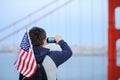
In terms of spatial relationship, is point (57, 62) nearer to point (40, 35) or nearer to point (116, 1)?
point (40, 35)

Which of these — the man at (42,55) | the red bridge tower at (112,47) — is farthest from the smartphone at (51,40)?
the red bridge tower at (112,47)

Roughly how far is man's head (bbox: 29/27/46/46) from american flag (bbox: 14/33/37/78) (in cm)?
3

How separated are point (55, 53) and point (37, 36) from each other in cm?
11

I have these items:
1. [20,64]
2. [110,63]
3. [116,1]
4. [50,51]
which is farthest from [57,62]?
[116,1]

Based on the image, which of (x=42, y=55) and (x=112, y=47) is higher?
(x=42, y=55)

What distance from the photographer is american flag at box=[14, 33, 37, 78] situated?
58.3 inches

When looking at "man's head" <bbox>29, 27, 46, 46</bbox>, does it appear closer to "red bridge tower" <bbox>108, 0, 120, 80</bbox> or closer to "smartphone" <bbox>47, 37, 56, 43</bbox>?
"smartphone" <bbox>47, 37, 56, 43</bbox>

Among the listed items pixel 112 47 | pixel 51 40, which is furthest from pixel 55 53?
pixel 112 47

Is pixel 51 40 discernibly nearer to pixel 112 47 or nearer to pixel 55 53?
pixel 55 53

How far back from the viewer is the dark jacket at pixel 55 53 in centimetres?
149

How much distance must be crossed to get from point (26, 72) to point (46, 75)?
0.28 ft

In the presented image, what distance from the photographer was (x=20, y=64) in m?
1.55

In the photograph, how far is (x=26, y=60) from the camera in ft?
5.03

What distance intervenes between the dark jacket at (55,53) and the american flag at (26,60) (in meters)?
0.02
